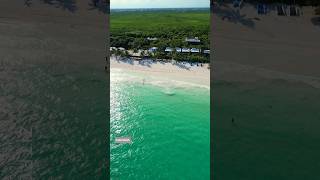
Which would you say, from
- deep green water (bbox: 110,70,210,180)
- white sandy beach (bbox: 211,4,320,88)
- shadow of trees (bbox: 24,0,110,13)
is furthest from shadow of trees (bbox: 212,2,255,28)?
deep green water (bbox: 110,70,210,180)

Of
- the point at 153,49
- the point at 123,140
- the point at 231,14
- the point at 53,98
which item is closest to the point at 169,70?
the point at 153,49

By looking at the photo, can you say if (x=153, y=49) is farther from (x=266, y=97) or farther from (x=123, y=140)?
(x=123, y=140)

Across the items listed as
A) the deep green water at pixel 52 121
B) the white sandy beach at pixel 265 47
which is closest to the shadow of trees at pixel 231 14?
the white sandy beach at pixel 265 47

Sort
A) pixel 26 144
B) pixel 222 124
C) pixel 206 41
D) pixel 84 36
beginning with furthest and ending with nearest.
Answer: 1. pixel 206 41
2. pixel 84 36
3. pixel 222 124
4. pixel 26 144

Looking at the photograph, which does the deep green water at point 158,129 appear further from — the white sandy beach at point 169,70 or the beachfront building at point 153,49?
the beachfront building at point 153,49

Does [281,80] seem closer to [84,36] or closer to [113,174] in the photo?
[113,174]

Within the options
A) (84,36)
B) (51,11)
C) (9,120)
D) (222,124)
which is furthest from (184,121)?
(51,11)
